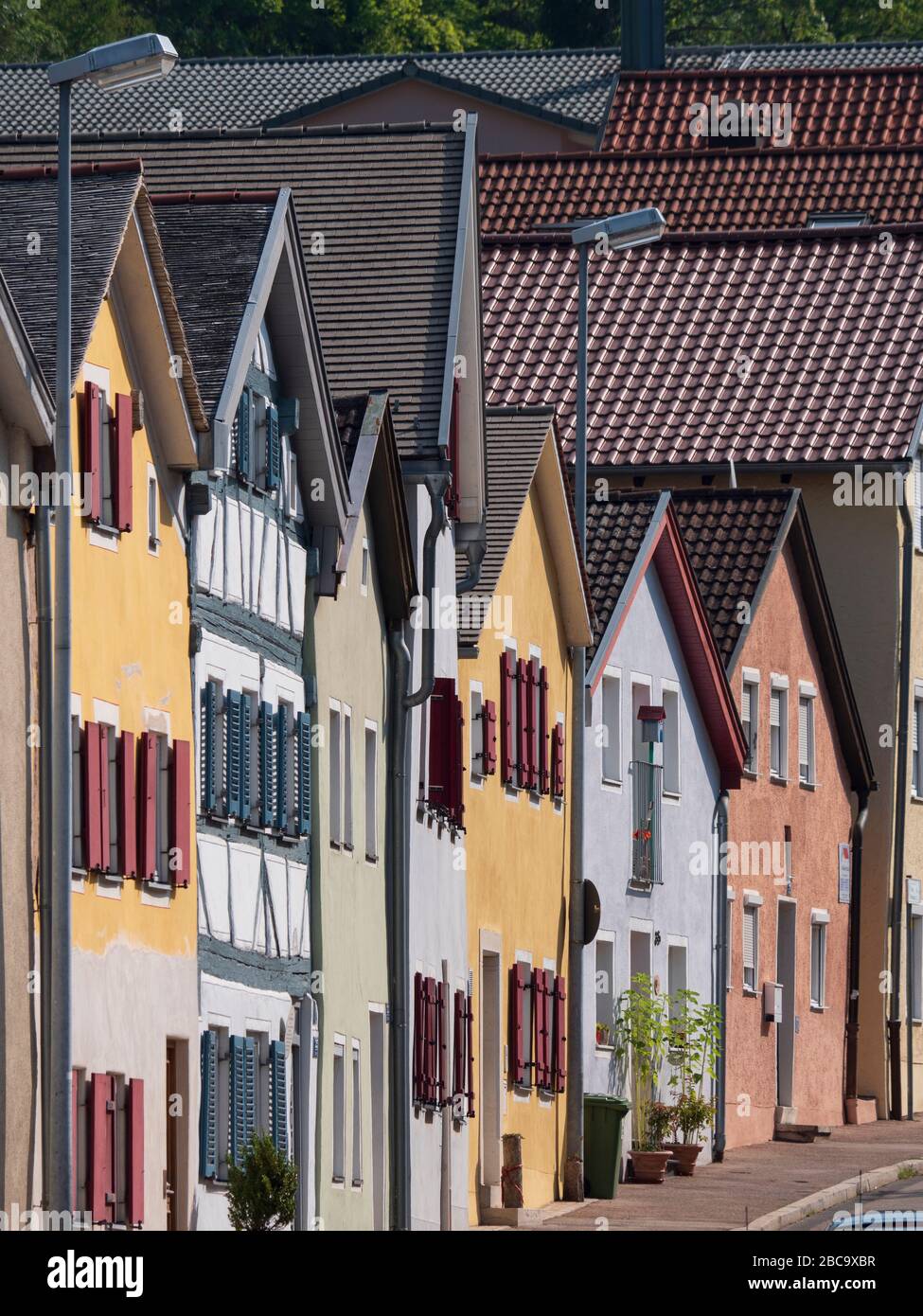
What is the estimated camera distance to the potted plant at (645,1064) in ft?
129

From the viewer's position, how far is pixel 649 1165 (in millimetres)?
39375

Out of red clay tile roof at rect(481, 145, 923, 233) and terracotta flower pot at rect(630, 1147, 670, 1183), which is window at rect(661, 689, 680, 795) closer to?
terracotta flower pot at rect(630, 1147, 670, 1183)

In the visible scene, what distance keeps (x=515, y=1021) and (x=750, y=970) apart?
→ 9429 mm

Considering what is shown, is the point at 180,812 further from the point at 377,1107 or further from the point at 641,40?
the point at 641,40

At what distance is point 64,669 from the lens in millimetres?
22297

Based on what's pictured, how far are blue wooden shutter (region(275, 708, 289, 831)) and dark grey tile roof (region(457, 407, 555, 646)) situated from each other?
19.1 feet

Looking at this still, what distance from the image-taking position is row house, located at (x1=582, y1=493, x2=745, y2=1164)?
39844 millimetres

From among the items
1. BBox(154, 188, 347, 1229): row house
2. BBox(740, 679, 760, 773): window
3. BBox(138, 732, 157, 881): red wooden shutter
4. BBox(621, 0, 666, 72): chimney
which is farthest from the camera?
BBox(621, 0, 666, 72): chimney

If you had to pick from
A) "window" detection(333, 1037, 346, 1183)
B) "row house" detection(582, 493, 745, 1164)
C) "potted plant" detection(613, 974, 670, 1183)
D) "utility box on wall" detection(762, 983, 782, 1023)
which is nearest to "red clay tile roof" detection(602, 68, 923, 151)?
"row house" detection(582, 493, 745, 1164)

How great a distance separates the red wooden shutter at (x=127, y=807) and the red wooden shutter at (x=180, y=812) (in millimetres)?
954

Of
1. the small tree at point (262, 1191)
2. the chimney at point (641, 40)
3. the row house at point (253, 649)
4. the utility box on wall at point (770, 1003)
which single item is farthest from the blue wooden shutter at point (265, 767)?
the chimney at point (641, 40)
